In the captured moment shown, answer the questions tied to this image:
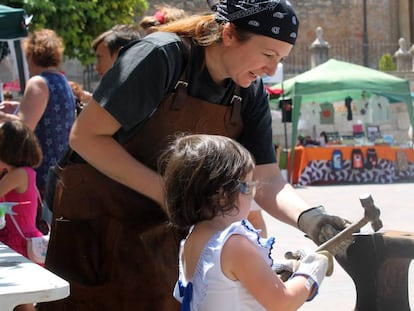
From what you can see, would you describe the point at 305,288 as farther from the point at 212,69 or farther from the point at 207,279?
the point at 212,69

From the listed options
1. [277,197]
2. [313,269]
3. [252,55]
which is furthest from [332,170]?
[313,269]

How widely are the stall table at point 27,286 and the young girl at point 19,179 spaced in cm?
184

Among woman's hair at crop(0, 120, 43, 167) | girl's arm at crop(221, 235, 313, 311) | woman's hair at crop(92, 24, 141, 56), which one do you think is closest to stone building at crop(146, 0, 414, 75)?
woman's hair at crop(92, 24, 141, 56)

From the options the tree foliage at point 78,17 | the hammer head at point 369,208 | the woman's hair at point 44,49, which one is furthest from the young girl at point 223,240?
the tree foliage at point 78,17

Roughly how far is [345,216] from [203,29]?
26.7 ft

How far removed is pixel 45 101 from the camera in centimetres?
480

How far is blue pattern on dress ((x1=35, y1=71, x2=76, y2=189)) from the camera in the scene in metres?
4.85

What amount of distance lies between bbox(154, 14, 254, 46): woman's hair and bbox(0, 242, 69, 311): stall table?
900 mm

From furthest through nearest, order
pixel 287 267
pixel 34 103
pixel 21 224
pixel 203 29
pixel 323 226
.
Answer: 1. pixel 34 103
2. pixel 21 224
3. pixel 203 29
4. pixel 323 226
5. pixel 287 267

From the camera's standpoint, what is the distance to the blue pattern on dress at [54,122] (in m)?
4.85

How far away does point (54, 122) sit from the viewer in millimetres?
4891

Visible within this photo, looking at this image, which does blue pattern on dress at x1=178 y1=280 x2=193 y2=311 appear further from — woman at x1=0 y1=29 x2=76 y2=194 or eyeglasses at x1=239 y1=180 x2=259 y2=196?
woman at x1=0 y1=29 x2=76 y2=194

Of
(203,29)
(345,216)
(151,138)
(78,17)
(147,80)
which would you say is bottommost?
(345,216)

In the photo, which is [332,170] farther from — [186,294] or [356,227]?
[186,294]
